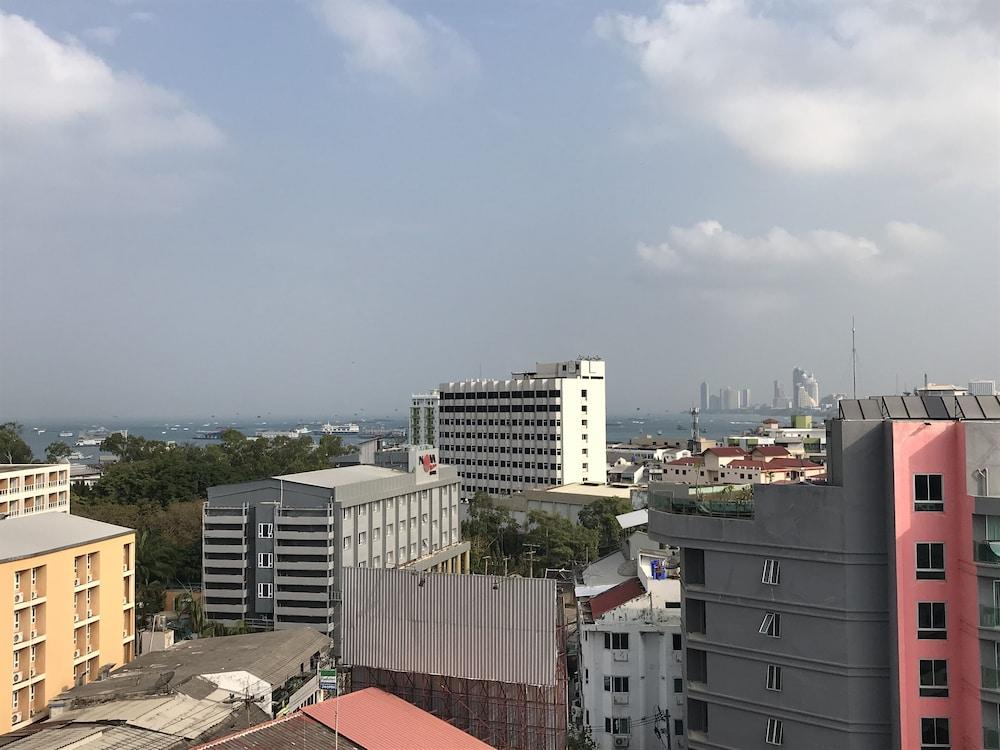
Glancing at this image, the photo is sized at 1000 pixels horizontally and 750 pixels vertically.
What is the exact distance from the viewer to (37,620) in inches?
856

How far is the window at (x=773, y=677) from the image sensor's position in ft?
56.0

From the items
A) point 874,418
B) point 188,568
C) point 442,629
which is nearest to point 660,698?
point 442,629

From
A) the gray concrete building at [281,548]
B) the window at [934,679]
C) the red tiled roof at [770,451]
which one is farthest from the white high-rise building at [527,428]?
the window at [934,679]

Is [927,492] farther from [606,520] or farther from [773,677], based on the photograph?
[606,520]

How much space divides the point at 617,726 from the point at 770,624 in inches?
326

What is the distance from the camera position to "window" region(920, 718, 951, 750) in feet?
50.9

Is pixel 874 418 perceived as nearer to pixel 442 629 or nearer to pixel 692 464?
pixel 442 629

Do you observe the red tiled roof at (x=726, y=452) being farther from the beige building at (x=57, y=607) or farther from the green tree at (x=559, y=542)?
the beige building at (x=57, y=607)

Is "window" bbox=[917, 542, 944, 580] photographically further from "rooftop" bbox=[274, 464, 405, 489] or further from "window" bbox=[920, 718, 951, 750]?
"rooftop" bbox=[274, 464, 405, 489]

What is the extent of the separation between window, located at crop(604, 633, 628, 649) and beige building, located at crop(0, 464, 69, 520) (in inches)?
1216

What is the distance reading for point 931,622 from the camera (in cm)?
1574

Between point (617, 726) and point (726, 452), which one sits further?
point (726, 452)

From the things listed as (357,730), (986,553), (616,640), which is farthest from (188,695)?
(986,553)

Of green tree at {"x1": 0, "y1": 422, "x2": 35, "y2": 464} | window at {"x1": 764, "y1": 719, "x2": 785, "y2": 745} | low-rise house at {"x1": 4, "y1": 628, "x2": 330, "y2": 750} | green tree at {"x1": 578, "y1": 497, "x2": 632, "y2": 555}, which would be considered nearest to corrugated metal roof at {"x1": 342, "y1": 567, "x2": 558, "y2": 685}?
low-rise house at {"x1": 4, "y1": 628, "x2": 330, "y2": 750}
